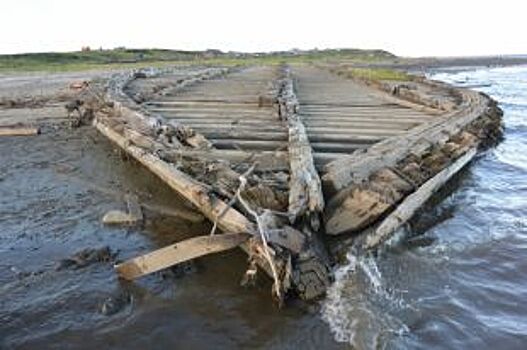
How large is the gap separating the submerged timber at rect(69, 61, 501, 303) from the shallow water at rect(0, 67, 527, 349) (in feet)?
0.87

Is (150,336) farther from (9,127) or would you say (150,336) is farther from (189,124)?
(9,127)

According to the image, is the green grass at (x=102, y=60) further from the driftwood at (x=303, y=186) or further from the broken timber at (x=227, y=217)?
the driftwood at (x=303, y=186)

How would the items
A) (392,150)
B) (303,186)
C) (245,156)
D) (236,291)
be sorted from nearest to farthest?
(236,291) → (303,186) → (245,156) → (392,150)

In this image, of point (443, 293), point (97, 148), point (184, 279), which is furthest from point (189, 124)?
point (443, 293)

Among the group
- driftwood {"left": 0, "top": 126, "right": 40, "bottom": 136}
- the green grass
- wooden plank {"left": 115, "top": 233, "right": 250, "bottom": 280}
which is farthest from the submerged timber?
the green grass

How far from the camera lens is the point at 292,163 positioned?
658 centimetres

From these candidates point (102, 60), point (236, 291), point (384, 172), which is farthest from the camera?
point (102, 60)

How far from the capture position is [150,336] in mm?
4520

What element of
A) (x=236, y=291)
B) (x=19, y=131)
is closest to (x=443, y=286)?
(x=236, y=291)

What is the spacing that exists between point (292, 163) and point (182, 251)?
196cm

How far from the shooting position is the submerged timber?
5047 mm

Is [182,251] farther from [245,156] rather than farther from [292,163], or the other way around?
[245,156]

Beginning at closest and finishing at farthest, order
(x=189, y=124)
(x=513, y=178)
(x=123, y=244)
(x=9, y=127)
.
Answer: (x=123, y=244) → (x=189, y=124) → (x=513, y=178) → (x=9, y=127)

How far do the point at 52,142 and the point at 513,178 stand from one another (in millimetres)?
9025
